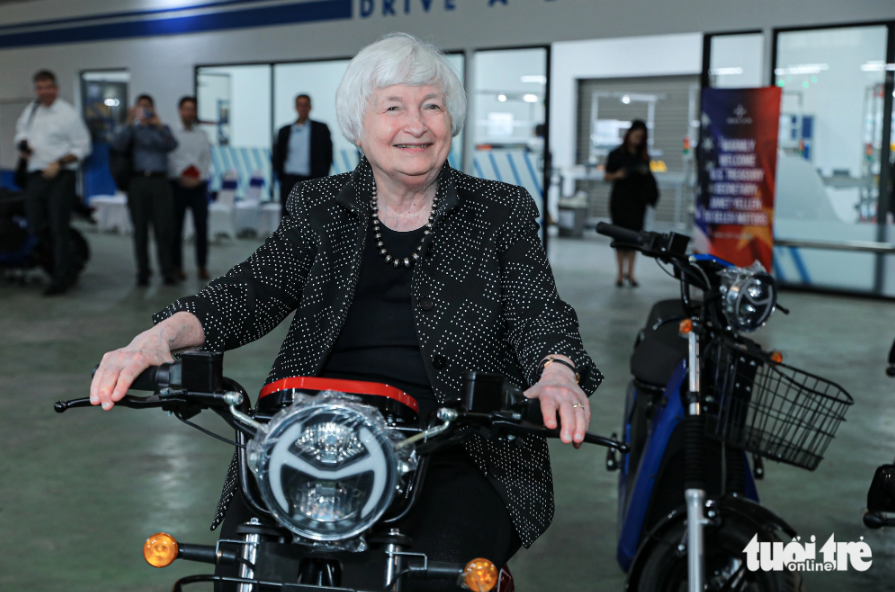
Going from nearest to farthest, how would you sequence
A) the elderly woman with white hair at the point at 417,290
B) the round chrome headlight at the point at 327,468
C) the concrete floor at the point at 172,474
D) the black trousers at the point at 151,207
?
the round chrome headlight at the point at 327,468 → the elderly woman with white hair at the point at 417,290 → the concrete floor at the point at 172,474 → the black trousers at the point at 151,207

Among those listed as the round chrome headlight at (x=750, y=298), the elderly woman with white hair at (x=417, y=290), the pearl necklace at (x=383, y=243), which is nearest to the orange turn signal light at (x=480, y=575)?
the elderly woman with white hair at (x=417, y=290)

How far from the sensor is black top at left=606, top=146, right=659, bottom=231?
8594mm

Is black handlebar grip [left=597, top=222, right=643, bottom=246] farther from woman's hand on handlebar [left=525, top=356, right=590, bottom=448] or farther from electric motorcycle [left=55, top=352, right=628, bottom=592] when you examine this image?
electric motorcycle [left=55, top=352, right=628, bottom=592]

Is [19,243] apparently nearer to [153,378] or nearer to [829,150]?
[829,150]

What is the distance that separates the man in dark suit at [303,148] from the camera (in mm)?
9273

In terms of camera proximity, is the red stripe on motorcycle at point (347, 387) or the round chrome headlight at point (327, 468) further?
the red stripe on motorcycle at point (347, 387)

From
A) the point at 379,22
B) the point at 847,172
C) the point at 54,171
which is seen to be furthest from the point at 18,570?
the point at 379,22

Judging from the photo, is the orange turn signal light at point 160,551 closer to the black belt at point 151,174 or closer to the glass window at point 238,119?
the black belt at point 151,174

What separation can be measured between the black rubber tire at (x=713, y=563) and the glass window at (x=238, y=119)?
12.2 metres

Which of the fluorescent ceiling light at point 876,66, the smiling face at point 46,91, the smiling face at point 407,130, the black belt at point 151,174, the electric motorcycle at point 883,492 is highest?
the fluorescent ceiling light at point 876,66

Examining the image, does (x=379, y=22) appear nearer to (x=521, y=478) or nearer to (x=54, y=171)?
(x=54, y=171)

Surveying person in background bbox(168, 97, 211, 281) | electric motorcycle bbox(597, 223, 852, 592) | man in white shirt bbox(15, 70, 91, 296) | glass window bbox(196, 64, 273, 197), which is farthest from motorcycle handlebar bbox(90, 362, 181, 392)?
glass window bbox(196, 64, 273, 197)

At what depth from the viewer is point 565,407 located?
1.18 metres

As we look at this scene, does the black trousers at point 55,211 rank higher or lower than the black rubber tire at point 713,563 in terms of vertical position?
higher
